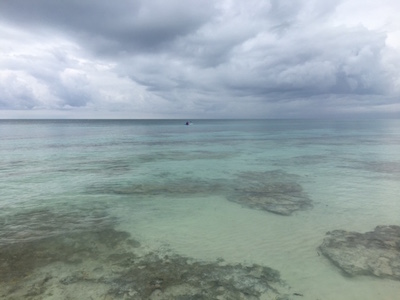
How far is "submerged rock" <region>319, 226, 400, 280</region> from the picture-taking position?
6930mm

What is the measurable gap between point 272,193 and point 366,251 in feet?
21.9

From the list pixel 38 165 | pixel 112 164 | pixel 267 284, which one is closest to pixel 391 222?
pixel 267 284

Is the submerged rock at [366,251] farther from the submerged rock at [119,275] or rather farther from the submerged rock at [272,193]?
the submerged rock at [272,193]

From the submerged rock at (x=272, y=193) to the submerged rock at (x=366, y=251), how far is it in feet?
9.10

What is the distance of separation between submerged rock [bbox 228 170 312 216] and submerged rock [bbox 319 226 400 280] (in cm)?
277

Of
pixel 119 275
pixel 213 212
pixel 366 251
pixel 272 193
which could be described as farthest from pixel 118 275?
pixel 272 193

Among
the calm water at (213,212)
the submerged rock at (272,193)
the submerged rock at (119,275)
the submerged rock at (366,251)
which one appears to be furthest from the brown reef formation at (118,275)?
the submerged rock at (272,193)

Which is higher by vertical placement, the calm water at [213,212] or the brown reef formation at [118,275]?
the brown reef formation at [118,275]

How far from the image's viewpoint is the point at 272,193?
1439 cm

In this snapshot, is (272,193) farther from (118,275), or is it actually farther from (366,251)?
(118,275)

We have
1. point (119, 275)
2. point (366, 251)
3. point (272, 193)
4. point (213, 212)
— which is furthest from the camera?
point (272, 193)

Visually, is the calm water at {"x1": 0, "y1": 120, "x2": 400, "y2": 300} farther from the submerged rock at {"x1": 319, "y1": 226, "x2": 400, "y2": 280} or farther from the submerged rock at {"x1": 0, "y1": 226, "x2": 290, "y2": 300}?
the submerged rock at {"x1": 0, "y1": 226, "x2": 290, "y2": 300}

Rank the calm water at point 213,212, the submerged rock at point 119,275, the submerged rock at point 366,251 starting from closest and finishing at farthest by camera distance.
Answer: the submerged rock at point 119,275, the submerged rock at point 366,251, the calm water at point 213,212

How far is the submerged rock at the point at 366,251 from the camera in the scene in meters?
6.93
